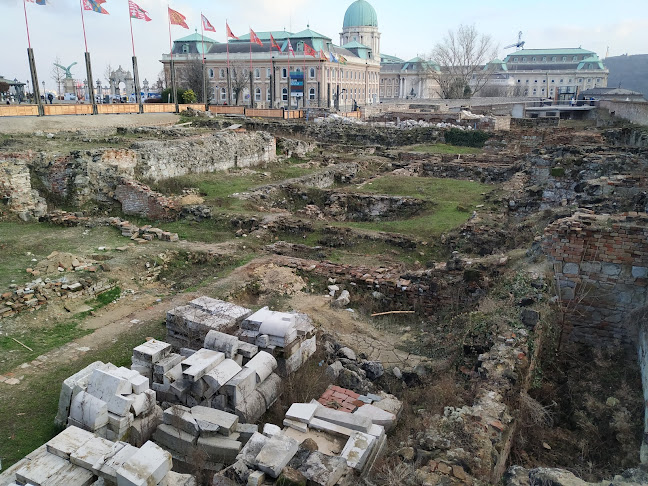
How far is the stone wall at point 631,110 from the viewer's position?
2837 centimetres

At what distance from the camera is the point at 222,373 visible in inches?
228

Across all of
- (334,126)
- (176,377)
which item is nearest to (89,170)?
(176,377)

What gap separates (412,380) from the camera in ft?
22.7

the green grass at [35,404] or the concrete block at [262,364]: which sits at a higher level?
the concrete block at [262,364]

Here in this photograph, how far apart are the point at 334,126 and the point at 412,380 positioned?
31526mm

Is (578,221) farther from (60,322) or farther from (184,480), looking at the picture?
(60,322)

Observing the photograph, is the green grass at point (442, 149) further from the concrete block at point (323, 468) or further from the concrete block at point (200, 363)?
the concrete block at point (323, 468)

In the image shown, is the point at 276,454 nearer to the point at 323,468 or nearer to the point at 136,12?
the point at 323,468

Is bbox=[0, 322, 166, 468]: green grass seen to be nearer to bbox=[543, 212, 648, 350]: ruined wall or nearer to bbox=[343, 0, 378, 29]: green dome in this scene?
bbox=[543, 212, 648, 350]: ruined wall

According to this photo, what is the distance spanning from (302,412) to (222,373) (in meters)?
1.12

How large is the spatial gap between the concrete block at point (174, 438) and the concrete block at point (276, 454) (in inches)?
43.1

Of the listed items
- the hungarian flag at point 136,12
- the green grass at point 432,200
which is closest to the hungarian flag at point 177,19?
the hungarian flag at point 136,12

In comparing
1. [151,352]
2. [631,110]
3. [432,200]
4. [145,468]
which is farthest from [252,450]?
[631,110]

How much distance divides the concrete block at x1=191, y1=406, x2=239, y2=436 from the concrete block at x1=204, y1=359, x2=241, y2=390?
0.33 meters
